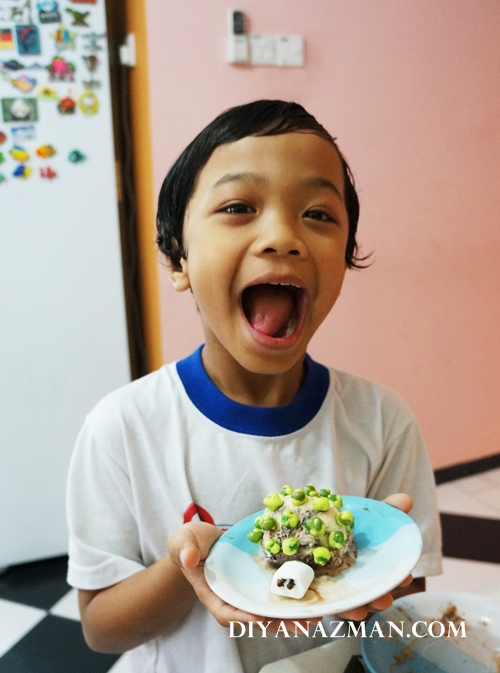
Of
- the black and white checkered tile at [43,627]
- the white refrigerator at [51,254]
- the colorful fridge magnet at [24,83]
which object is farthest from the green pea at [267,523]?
the colorful fridge magnet at [24,83]

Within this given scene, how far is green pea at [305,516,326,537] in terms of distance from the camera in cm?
65

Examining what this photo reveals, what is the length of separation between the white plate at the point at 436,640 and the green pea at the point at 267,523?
142mm

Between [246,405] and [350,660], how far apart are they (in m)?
0.31

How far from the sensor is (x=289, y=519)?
25.9 inches

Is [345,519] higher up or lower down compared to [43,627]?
higher up

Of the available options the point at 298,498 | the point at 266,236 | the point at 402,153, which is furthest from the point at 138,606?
the point at 402,153

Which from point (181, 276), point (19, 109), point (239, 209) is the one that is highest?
point (19, 109)

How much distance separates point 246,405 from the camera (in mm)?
763

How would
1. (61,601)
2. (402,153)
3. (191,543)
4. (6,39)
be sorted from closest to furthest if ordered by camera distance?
(191,543), (6,39), (61,601), (402,153)

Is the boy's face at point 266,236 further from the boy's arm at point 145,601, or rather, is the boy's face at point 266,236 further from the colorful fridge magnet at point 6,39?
the colorful fridge magnet at point 6,39

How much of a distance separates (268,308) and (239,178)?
0.56 ft

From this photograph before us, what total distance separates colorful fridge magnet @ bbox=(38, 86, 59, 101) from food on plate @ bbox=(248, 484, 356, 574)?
128 centimetres

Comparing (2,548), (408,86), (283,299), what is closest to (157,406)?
(283,299)

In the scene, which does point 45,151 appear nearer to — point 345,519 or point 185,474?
point 185,474
